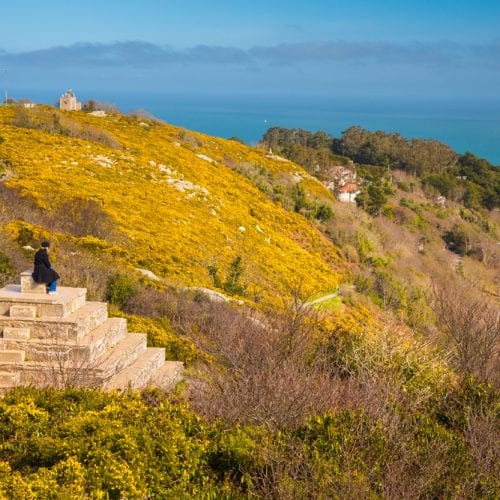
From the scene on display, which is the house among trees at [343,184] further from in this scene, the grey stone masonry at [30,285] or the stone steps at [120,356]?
the grey stone masonry at [30,285]

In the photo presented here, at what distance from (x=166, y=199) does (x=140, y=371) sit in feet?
57.9

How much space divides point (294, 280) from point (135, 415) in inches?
685

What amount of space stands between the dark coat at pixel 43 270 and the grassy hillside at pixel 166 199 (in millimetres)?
8678

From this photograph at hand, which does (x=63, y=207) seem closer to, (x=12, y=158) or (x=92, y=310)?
(x=12, y=158)

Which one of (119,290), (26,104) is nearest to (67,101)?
(26,104)

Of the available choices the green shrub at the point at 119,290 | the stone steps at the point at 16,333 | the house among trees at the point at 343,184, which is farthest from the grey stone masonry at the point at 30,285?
the house among trees at the point at 343,184

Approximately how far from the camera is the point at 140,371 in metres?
10.6

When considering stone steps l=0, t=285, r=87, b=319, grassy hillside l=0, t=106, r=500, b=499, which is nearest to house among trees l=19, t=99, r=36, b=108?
grassy hillside l=0, t=106, r=500, b=499

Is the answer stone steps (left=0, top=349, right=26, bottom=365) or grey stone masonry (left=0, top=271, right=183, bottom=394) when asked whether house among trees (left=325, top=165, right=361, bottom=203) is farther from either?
stone steps (left=0, top=349, right=26, bottom=365)

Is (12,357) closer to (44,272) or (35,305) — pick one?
(35,305)

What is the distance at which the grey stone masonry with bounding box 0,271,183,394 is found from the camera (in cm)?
977

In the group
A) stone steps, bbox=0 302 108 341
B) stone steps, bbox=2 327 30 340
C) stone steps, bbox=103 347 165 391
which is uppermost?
stone steps, bbox=0 302 108 341

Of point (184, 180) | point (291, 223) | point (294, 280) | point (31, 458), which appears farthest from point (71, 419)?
point (291, 223)

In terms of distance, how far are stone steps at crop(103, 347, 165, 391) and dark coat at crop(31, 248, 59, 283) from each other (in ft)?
Answer: 6.16
